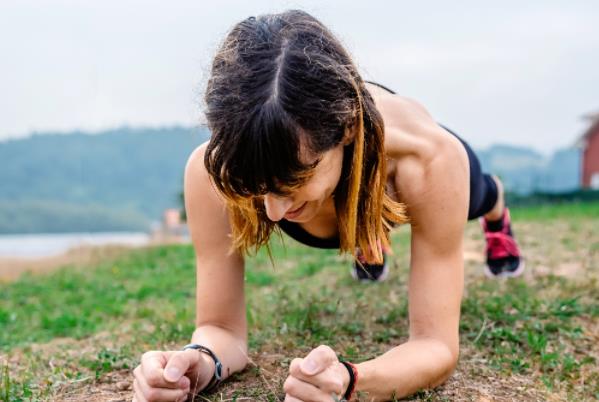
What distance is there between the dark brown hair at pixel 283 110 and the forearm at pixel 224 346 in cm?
61

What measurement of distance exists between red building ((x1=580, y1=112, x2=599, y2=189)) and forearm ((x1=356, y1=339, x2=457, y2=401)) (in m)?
23.4

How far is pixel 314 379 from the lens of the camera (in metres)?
1.67

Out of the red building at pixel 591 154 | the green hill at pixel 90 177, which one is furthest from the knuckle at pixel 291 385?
the green hill at pixel 90 177

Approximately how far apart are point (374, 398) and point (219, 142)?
89 cm

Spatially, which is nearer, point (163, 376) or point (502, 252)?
point (163, 376)

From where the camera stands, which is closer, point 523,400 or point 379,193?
point 379,193

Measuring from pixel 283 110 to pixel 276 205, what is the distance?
0.29 metres

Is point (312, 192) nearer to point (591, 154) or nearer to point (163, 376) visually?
point (163, 376)

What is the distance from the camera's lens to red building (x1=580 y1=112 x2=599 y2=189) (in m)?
23.6

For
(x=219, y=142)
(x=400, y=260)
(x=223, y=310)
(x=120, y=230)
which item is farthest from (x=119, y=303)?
(x=120, y=230)

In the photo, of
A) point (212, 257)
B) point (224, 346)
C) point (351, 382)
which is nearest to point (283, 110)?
point (351, 382)

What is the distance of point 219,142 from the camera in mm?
1635

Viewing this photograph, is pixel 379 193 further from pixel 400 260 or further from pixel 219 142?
pixel 400 260

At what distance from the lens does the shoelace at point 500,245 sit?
3.98 m
